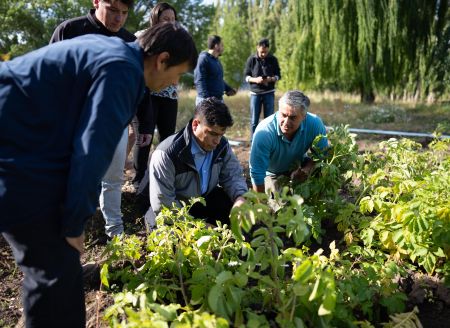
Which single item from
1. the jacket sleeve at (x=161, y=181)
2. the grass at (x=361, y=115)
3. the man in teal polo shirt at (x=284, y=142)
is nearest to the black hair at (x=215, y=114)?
the jacket sleeve at (x=161, y=181)

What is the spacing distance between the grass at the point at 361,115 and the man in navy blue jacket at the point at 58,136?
6095 mm

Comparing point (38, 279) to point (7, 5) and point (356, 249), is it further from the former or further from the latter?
point (7, 5)

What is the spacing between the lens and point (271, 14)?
27.4 meters

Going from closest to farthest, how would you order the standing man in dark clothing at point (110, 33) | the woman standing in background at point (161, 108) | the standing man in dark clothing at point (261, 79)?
the standing man in dark clothing at point (110, 33) → the woman standing in background at point (161, 108) → the standing man in dark clothing at point (261, 79)

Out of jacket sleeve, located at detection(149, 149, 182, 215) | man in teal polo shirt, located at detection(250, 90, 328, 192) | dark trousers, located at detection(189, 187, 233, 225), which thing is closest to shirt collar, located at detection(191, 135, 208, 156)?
jacket sleeve, located at detection(149, 149, 182, 215)

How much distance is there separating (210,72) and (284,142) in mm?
2184

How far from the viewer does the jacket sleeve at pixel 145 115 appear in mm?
3406

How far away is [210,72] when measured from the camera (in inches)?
207

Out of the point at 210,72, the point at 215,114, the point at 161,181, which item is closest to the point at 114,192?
the point at 161,181

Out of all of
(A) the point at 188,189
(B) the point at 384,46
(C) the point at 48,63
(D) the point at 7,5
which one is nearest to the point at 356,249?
(A) the point at 188,189

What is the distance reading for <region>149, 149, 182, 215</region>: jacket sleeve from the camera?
277 centimetres

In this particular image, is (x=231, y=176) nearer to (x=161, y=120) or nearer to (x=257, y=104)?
(x=161, y=120)

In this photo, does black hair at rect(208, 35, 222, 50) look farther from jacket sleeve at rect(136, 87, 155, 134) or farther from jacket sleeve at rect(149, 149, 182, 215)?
jacket sleeve at rect(149, 149, 182, 215)

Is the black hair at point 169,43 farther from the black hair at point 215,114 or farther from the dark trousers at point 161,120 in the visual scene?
the dark trousers at point 161,120
